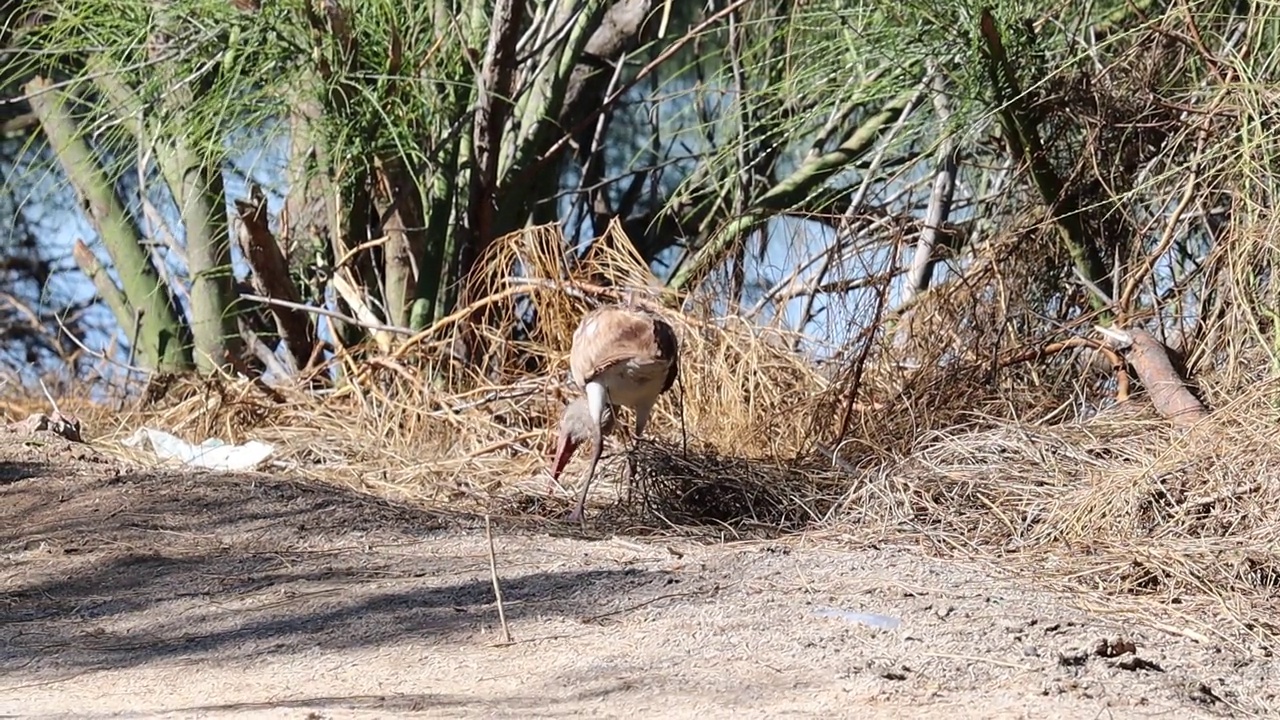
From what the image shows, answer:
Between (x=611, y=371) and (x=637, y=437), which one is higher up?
(x=611, y=371)

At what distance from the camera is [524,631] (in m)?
3.57

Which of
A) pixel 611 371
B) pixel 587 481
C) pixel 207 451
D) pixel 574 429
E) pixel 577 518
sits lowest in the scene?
pixel 577 518

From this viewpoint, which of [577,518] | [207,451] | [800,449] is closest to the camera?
[577,518]

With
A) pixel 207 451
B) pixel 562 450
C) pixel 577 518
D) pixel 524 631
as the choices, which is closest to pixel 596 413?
pixel 562 450

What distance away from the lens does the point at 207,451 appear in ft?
21.1

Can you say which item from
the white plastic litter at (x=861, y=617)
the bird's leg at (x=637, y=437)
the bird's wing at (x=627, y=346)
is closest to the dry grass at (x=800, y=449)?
the bird's leg at (x=637, y=437)

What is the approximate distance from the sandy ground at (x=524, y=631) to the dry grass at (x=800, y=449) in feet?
1.29

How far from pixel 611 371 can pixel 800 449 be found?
79 centimetres

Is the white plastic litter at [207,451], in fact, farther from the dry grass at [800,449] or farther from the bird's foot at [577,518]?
the bird's foot at [577,518]

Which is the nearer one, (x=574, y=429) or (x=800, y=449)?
(x=800, y=449)

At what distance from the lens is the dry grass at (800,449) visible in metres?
4.32

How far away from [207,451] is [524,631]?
3253 mm

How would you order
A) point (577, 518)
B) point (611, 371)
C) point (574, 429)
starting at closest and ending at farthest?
point (577, 518) → point (611, 371) → point (574, 429)

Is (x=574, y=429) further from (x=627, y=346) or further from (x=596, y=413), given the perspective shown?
(x=627, y=346)
